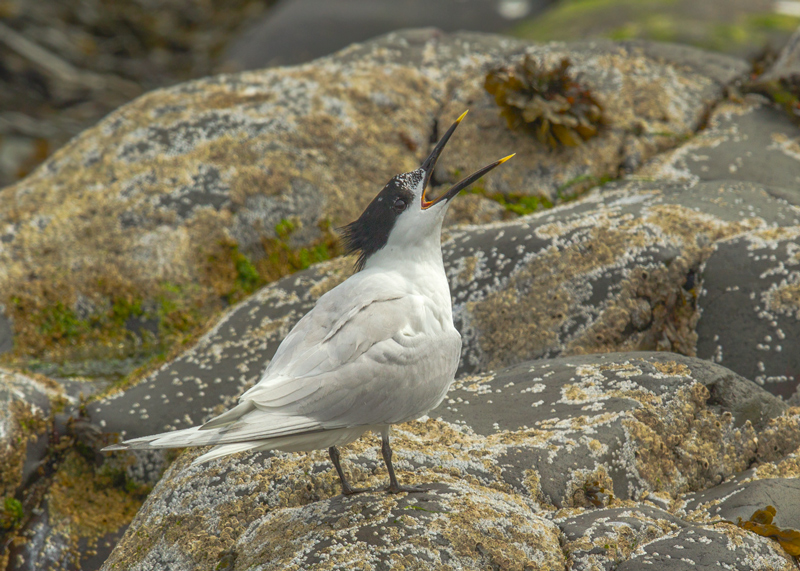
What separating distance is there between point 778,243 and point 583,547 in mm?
2881

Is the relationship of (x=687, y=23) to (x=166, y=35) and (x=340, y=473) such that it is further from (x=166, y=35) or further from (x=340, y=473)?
(x=166, y=35)

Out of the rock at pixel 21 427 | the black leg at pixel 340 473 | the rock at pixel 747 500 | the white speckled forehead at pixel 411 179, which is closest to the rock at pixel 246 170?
the rock at pixel 21 427

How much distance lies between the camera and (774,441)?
4094 mm

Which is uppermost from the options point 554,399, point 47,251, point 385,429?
point 47,251

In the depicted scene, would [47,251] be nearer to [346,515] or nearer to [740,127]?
[346,515]

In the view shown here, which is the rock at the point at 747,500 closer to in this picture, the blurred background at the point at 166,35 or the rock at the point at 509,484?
the rock at the point at 509,484

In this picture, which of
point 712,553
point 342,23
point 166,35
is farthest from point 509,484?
point 166,35

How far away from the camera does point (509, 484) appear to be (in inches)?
143

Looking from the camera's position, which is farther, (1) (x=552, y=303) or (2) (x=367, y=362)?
(1) (x=552, y=303)

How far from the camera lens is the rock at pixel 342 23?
14414 mm

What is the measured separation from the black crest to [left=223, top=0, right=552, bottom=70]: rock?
10.9 m

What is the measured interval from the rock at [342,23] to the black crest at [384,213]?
10.9 m

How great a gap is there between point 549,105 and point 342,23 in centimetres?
900

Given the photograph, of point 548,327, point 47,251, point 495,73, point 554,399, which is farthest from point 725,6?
point 47,251
